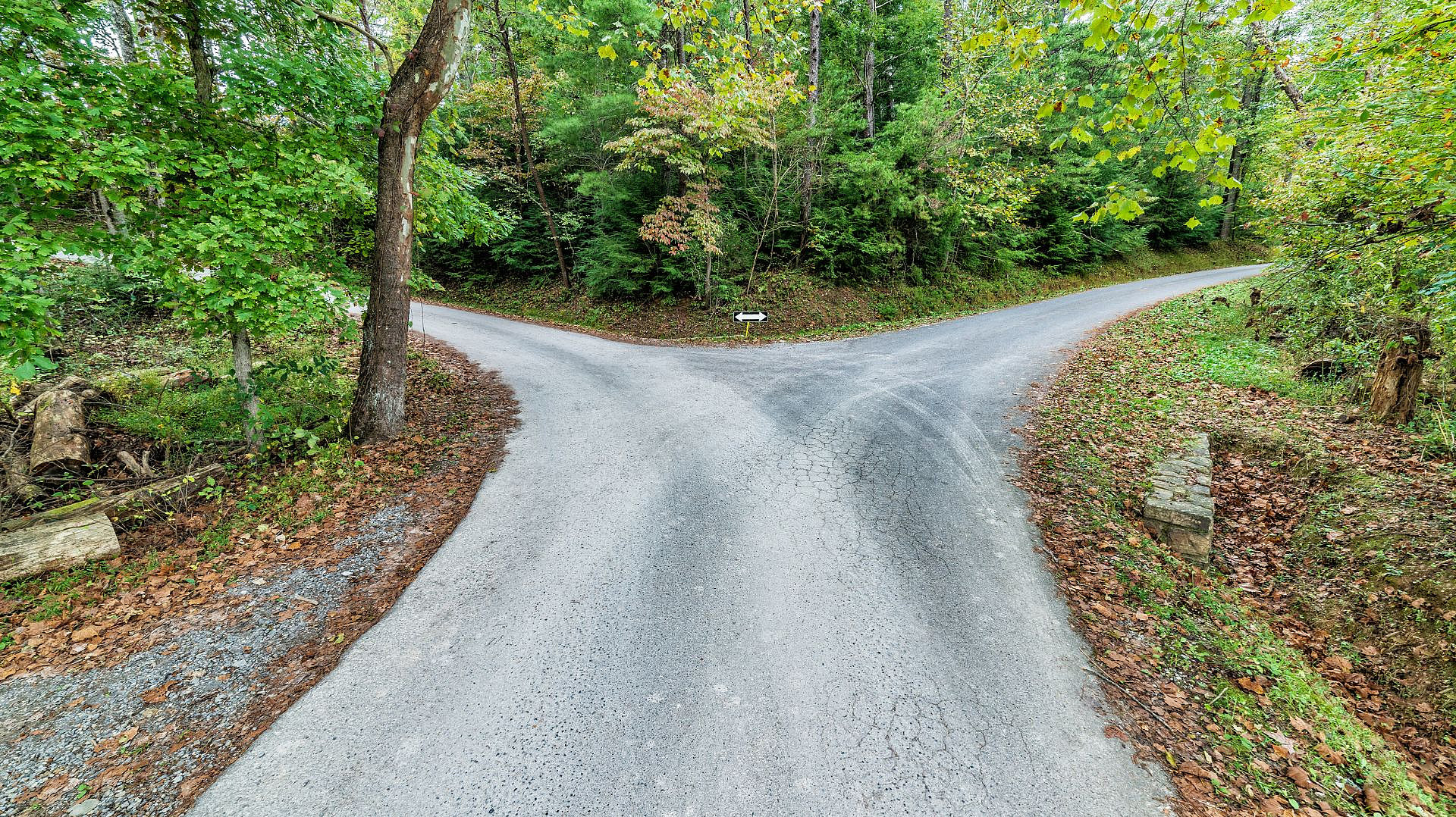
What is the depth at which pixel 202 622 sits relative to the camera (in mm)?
3811

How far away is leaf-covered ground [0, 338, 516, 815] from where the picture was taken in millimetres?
2783

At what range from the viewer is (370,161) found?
6.27 m

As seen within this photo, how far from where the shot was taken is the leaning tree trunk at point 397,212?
18.4 ft

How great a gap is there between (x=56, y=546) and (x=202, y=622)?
5.28 ft

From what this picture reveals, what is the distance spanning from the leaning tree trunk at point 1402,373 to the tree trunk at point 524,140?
1766cm

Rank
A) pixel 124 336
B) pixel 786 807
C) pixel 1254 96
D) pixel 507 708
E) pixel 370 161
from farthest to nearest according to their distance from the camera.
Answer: pixel 1254 96, pixel 124 336, pixel 370 161, pixel 507 708, pixel 786 807

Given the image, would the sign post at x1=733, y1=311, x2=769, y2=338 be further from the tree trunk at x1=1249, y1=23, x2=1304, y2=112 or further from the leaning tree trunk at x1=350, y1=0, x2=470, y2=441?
the tree trunk at x1=1249, y1=23, x2=1304, y2=112

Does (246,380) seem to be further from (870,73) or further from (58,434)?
(870,73)

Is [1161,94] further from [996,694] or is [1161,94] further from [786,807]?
[786,807]

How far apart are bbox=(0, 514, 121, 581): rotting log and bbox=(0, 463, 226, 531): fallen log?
14cm

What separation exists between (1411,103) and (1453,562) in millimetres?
4078

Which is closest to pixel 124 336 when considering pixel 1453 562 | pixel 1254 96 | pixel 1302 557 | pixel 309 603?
pixel 309 603

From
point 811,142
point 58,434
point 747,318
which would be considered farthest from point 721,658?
point 811,142

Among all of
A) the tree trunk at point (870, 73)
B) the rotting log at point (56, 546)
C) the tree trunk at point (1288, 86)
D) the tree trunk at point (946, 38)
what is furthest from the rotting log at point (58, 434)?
the tree trunk at point (946, 38)
